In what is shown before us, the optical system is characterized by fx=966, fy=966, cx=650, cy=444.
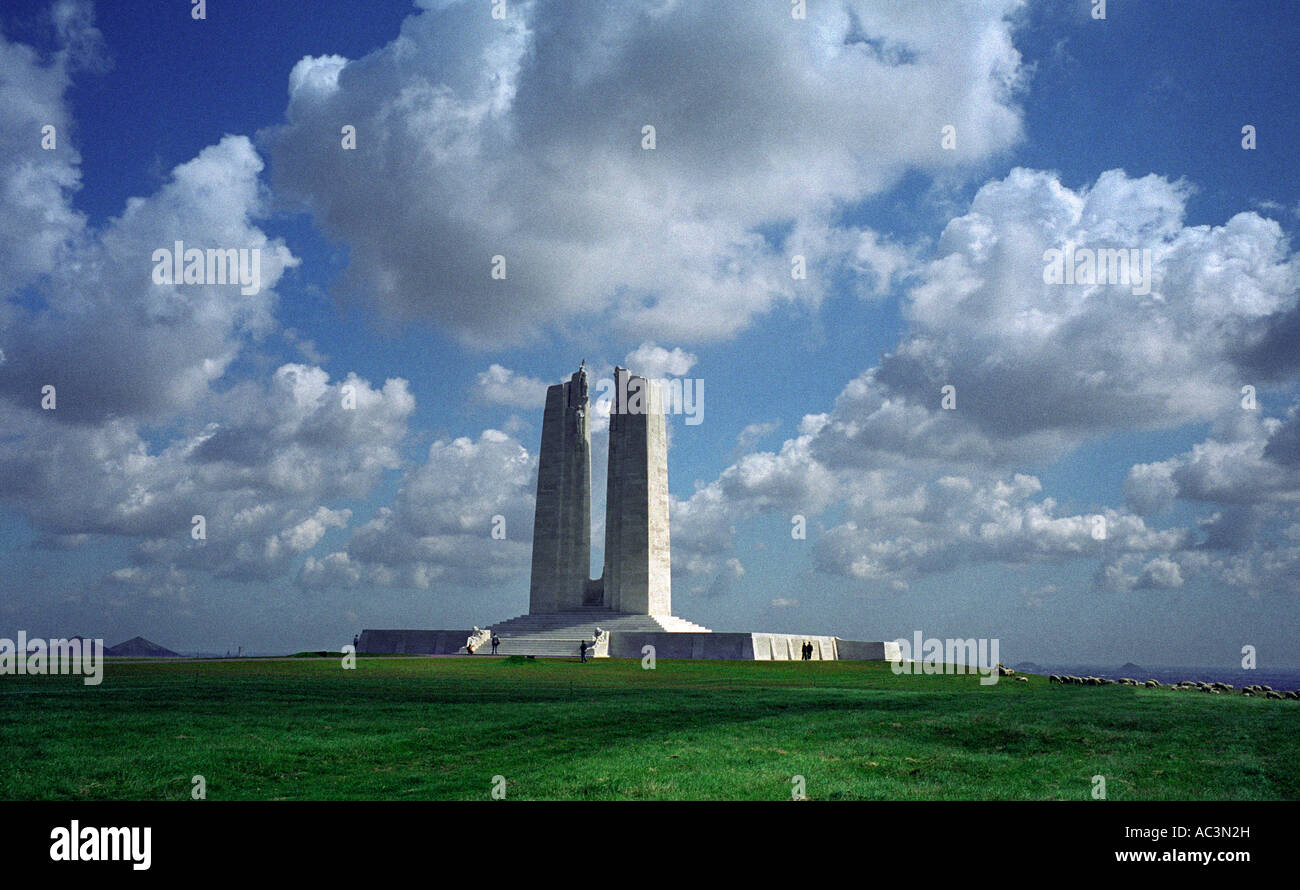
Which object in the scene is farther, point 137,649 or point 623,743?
point 137,649

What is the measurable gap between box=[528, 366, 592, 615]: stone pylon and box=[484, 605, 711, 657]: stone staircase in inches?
94.1

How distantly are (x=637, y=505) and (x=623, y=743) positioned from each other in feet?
158

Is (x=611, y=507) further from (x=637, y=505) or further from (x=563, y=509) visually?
(x=563, y=509)

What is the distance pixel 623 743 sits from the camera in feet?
50.1

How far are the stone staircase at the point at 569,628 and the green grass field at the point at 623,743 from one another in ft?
92.1

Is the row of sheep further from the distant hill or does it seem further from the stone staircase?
the distant hill

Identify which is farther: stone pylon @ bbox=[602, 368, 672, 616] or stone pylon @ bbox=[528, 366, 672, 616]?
stone pylon @ bbox=[528, 366, 672, 616]

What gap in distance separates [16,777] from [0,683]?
13962 mm

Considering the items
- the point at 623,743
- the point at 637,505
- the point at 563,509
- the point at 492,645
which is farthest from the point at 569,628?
the point at 623,743

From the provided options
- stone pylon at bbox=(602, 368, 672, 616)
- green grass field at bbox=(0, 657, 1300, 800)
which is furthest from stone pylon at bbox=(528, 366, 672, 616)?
green grass field at bbox=(0, 657, 1300, 800)

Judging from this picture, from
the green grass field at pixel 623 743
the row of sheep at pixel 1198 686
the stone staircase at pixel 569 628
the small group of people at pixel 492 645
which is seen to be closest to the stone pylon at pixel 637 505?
the stone staircase at pixel 569 628

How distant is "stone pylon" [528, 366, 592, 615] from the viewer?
65.3 metres

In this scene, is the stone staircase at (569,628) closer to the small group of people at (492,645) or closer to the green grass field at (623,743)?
the small group of people at (492,645)
